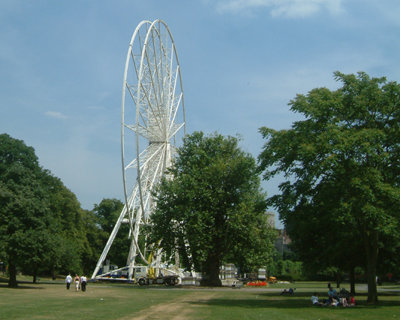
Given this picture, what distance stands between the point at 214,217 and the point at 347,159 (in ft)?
81.4

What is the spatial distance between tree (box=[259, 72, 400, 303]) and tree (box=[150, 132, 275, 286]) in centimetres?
1765

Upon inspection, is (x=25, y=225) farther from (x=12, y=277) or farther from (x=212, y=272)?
(x=212, y=272)

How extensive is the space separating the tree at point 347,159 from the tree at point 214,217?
1765 cm

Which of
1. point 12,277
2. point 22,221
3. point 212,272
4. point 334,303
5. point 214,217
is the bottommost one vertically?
point 334,303

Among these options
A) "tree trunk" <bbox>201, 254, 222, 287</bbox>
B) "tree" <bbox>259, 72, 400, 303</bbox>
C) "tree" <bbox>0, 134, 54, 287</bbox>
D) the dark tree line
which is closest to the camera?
"tree" <bbox>259, 72, 400, 303</bbox>

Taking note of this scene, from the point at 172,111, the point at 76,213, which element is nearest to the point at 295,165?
the point at 172,111

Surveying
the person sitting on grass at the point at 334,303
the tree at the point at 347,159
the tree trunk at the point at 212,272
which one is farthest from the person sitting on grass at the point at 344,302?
the tree trunk at the point at 212,272

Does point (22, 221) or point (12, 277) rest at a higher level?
point (22, 221)

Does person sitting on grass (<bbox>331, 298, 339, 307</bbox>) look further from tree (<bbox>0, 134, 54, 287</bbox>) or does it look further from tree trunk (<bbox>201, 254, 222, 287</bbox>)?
tree (<bbox>0, 134, 54, 287</bbox>)

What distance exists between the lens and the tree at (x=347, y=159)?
1090 inches

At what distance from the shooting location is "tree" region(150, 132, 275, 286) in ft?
163

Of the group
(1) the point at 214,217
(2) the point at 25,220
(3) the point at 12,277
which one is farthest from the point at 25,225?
(1) the point at 214,217

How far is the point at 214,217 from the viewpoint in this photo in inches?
2044

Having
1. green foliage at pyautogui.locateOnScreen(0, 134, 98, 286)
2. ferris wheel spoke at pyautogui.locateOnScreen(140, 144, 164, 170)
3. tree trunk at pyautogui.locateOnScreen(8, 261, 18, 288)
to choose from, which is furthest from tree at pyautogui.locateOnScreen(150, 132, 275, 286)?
tree trunk at pyautogui.locateOnScreen(8, 261, 18, 288)
